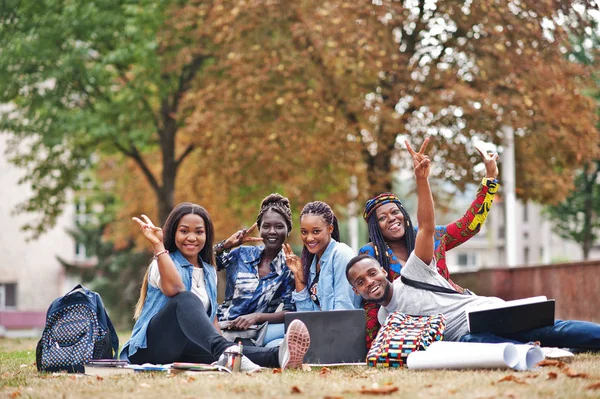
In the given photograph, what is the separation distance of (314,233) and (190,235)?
43.5 inches

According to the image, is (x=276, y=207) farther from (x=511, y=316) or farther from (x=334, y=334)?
(x=511, y=316)

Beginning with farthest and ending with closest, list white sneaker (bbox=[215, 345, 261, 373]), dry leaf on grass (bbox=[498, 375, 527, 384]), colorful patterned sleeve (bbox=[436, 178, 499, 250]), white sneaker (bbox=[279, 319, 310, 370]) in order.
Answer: colorful patterned sleeve (bbox=[436, 178, 499, 250])
white sneaker (bbox=[279, 319, 310, 370])
white sneaker (bbox=[215, 345, 261, 373])
dry leaf on grass (bbox=[498, 375, 527, 384])

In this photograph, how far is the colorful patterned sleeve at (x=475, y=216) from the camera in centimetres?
804

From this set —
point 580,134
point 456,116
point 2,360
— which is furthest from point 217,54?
point 2,360

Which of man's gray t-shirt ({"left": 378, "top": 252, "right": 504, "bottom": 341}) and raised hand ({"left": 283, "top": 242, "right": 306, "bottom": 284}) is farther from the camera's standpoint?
raised hand ({"left": 283, "top": 242, "right": 306, "bottom": 284})

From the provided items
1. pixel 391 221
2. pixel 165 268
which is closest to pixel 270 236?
pixel 391 221

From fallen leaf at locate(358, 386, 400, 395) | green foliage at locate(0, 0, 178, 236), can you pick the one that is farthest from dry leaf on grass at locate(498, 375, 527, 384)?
green foliage at locate(0, 0, 178, 236)

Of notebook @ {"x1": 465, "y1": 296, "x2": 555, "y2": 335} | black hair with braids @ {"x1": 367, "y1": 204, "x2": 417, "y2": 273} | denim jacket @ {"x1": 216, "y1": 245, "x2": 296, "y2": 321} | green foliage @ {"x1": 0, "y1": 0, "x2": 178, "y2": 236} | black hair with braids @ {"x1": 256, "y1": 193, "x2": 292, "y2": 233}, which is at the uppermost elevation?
green foliage @ {"x1": 0, "y1": 0, "x2": 178, "y2": 236}

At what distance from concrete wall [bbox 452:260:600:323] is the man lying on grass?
7890mm

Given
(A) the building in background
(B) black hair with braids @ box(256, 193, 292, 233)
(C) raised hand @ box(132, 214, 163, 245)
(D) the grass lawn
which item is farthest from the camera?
(A) the building in background

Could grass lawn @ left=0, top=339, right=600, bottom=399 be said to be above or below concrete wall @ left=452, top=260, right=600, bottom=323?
below

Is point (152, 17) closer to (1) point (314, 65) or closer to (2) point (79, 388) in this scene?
(1) point (314, 65)

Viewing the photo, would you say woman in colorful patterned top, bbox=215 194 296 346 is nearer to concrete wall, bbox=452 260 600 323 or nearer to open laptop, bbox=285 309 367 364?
open laptop, bbox=285 309 367 364

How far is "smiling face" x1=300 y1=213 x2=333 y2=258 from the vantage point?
8195 millimetres
